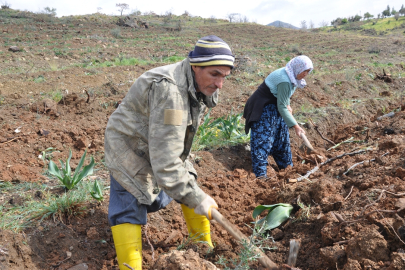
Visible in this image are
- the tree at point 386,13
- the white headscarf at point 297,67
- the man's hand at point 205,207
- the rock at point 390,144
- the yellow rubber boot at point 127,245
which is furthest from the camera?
the tree at point 386,13

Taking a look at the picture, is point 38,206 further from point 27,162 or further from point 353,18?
point 353,18

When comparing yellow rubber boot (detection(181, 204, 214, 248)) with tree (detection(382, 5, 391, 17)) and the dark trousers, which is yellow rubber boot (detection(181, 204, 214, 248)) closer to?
the dark trousers

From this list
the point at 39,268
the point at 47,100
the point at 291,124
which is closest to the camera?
the point at 39,268

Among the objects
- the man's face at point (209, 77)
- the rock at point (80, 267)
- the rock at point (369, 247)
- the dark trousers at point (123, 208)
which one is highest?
the man's face at point (209, 77)

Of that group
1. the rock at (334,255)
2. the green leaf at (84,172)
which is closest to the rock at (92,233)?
the green leaf at (84,172)

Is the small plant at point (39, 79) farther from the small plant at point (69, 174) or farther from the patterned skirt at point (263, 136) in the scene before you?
the patterned skirt at point (263, 136)

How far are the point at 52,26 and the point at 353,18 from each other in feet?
157

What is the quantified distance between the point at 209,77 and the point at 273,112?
2136 mm

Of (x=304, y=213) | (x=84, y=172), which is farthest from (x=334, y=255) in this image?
(x=84, y=172)

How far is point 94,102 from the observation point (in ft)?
19.3

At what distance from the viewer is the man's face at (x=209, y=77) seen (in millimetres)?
1930

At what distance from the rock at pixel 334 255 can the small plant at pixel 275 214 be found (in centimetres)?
49

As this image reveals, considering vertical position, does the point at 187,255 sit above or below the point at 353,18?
below

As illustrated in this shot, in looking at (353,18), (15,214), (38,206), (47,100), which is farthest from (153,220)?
(353,18)
